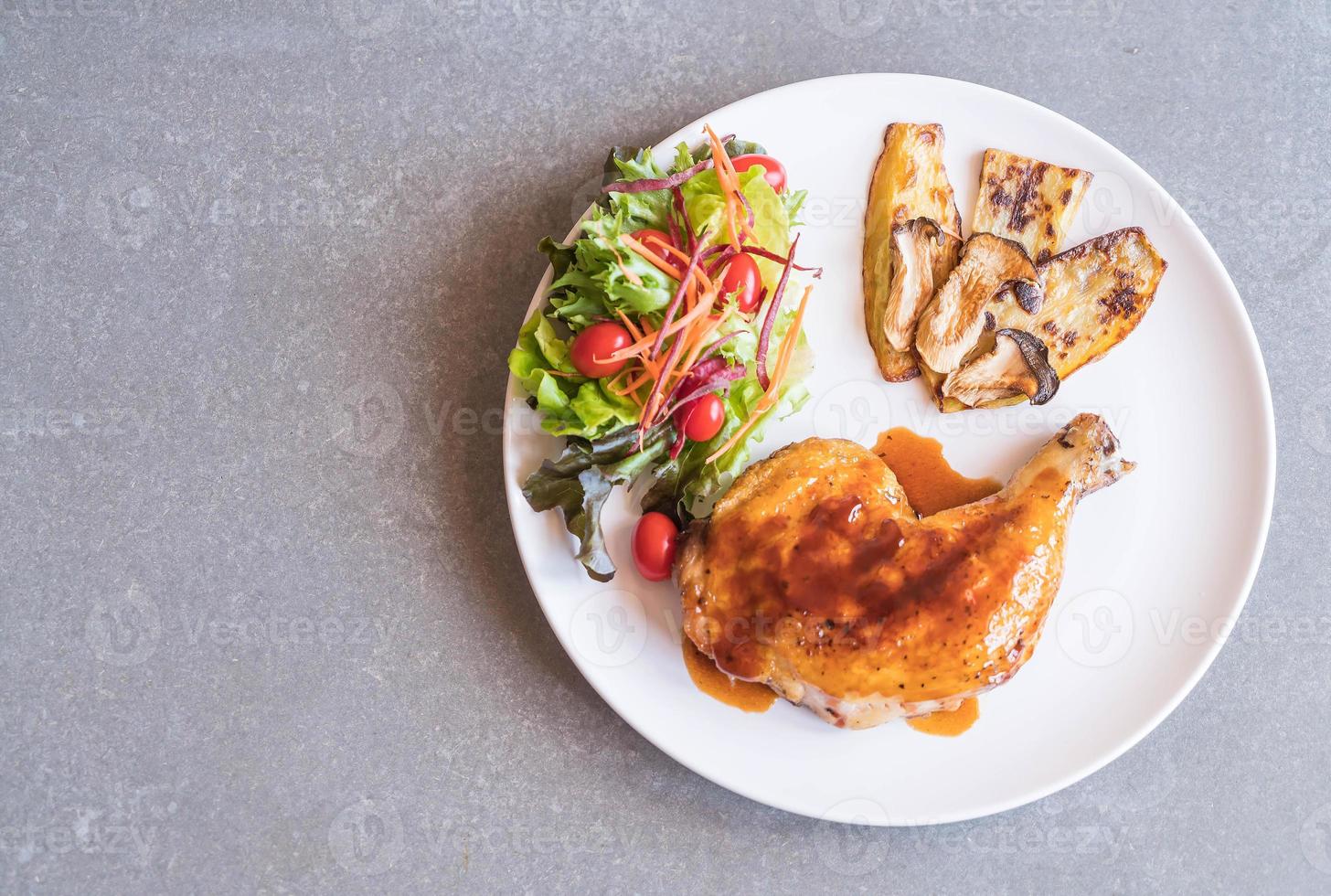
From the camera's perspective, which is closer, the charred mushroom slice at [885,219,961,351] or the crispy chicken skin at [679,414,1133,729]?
the crispy chicken skin at [679,414,1133,729]

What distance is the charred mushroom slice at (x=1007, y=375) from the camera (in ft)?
11.4


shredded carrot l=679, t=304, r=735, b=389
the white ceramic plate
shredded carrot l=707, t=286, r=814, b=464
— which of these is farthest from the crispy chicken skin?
shredded carrot l=679, t=304, r=735, b=389

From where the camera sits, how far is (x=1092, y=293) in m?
3.61

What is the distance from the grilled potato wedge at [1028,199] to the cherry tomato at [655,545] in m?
1.82

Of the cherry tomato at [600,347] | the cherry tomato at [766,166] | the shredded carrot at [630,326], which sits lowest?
the cherry tomato at [600,347]

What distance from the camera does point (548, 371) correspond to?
10.5 ft

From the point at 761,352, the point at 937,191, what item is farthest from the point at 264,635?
the point at 937,191

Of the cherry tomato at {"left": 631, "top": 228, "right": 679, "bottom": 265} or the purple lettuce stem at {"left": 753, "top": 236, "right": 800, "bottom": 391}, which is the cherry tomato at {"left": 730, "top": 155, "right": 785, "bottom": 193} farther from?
the cherry tomato at {"left": 631, "top": 228, "right": 679, "bottom": 265}

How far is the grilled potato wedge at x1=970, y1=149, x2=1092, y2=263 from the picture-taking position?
361 cm

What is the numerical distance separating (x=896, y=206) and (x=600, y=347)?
143cm

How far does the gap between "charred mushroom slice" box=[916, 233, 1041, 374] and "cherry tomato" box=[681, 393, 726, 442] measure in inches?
37.1

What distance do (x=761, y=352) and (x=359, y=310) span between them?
174 cm

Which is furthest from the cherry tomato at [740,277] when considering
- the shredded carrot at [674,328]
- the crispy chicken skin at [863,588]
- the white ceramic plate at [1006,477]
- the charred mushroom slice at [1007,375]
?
the charred mushroom slice at [1007,375]

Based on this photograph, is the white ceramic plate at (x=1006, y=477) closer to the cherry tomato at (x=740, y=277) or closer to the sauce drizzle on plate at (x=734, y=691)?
the sauce drizzle on plate at (x=734, y=691)
